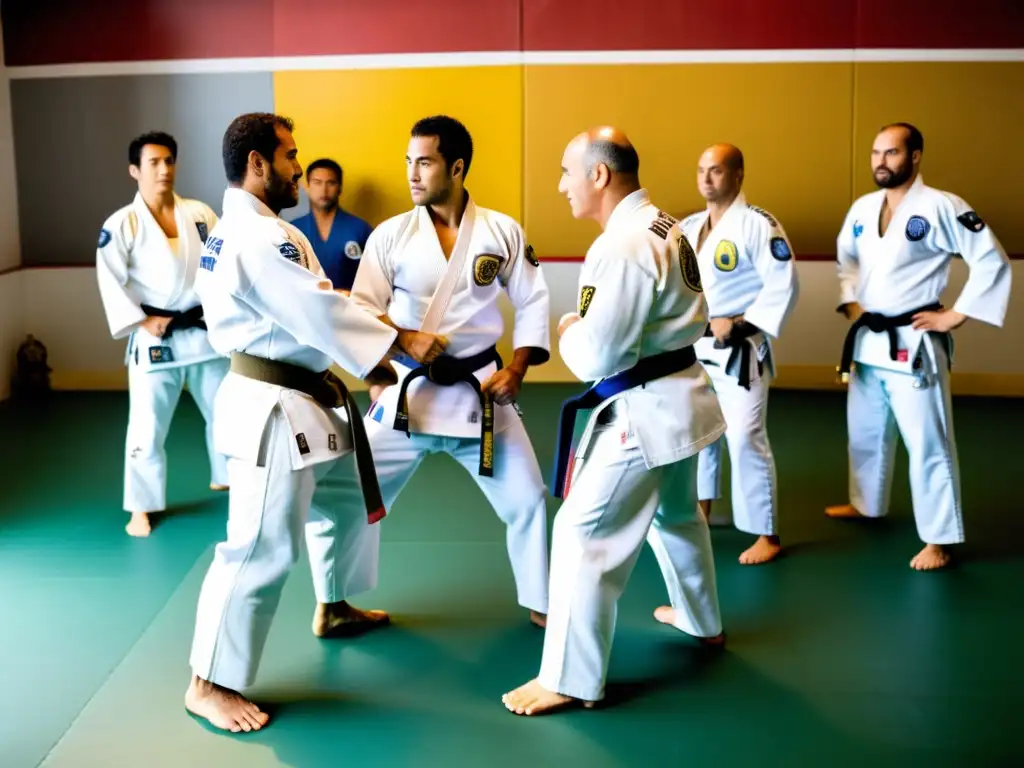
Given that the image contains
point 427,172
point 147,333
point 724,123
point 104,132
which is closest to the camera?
point 427,172

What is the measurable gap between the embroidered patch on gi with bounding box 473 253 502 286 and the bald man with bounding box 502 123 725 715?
0.40 metres

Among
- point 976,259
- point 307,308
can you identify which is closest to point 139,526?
point 307,308

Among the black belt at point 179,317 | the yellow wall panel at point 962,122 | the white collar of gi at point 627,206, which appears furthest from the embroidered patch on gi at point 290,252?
the yellow wall panel at point 962,122

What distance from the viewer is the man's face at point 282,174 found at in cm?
280

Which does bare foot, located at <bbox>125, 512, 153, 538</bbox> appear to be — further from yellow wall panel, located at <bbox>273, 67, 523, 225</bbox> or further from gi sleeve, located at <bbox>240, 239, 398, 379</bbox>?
yellow wall panel, located at <bbox>273, 67, 523, 225</bbox>

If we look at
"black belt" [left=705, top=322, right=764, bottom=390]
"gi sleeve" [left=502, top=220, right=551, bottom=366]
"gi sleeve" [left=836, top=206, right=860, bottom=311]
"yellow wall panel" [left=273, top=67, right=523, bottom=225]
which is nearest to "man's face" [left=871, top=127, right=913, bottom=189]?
"gi sleeve" [left=836, top=206, right=860, bottom=311]

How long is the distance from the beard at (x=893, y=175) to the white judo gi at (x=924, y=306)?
2.3 inches

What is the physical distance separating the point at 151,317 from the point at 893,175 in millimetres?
2814

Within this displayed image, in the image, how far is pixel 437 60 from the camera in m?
6.75

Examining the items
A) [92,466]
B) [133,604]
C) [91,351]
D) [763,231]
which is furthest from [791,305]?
[91,351]

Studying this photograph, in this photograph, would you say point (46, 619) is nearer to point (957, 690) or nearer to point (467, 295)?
point (467, 295)

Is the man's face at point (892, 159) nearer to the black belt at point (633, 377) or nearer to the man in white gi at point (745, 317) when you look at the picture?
the man in white gi at point (745, 317)

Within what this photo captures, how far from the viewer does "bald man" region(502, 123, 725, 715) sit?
2832mm

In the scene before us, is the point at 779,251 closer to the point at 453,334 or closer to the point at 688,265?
the point at 688,265
